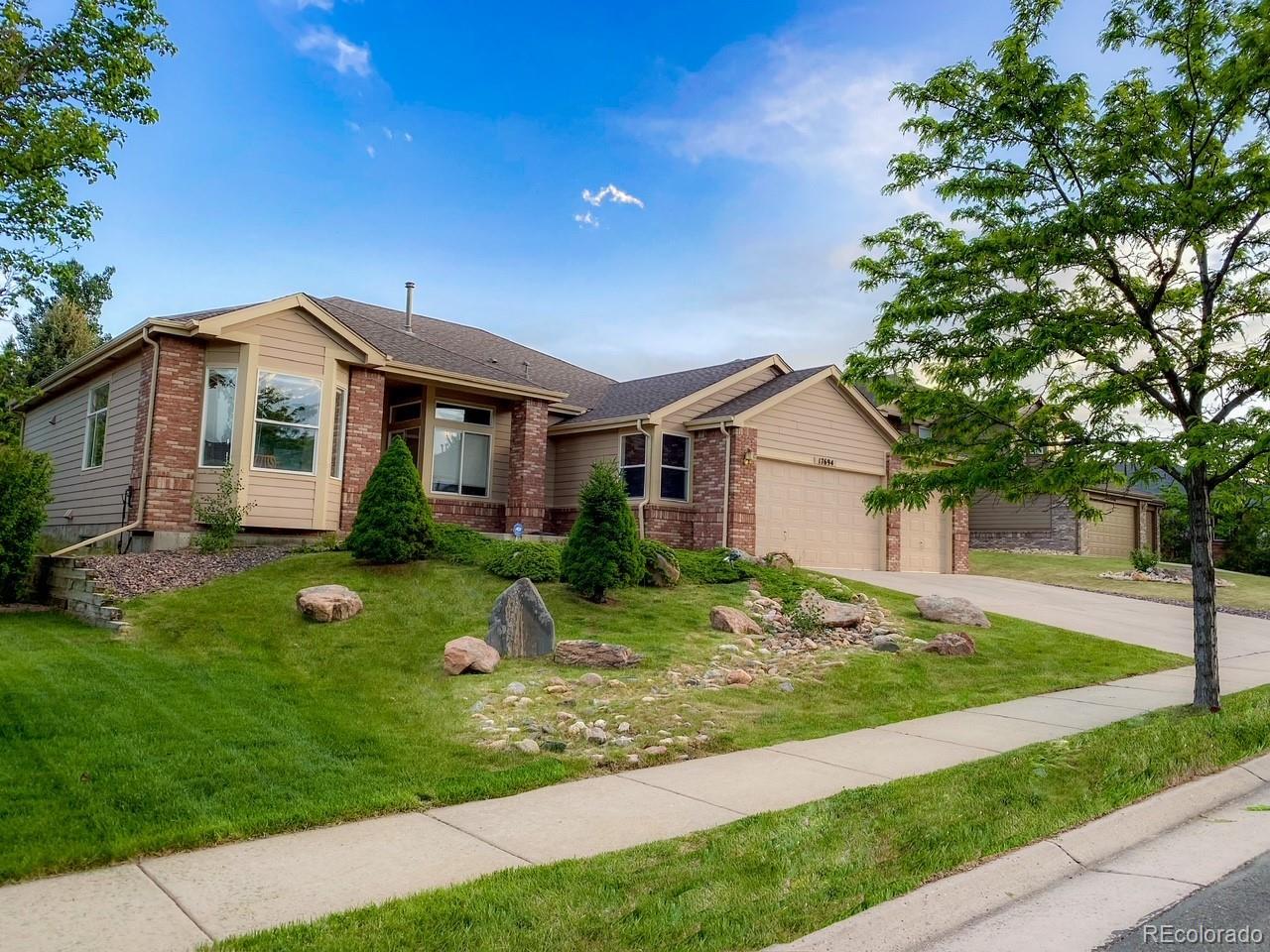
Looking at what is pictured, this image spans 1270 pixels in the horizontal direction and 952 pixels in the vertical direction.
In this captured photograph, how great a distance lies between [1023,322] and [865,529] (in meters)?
12.6

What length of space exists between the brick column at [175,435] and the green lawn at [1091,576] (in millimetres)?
19789

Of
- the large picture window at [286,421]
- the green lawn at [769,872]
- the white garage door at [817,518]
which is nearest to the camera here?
the green lawn at [769,872]

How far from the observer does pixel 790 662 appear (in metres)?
10.3

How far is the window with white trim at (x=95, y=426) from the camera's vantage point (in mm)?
17047

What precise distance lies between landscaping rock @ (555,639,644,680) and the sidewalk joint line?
518 centimetres

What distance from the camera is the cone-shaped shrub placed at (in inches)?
492


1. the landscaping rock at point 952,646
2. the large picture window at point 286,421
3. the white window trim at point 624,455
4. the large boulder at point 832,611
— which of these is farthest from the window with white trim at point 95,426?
the landscaping rock at point 952,646

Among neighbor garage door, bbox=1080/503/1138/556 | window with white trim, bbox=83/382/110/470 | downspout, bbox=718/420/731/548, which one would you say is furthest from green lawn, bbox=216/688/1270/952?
neighbor garage door, bbox=1080/503/1138/556

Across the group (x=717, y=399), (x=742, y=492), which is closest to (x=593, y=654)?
(x=742, y=492)

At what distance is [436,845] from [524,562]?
8.22 meters

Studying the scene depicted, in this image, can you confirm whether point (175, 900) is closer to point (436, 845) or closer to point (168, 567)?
point (436, 845)

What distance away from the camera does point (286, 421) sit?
15.1 metres

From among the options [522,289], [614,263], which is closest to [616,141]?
[614,263]

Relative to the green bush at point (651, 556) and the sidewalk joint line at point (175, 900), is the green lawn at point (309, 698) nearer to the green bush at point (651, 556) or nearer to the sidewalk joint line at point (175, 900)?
the sidewalk joint line at point (175, 900)
